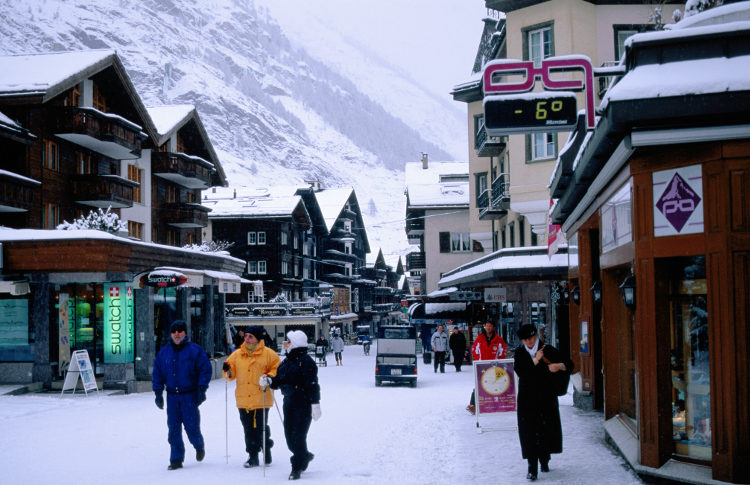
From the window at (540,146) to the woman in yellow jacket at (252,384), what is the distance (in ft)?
60.2

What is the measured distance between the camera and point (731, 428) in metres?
7.18

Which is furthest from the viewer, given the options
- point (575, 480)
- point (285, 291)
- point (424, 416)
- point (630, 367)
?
point (285, 291)

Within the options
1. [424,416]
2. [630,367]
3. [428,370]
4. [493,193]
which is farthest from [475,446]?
[493,193]

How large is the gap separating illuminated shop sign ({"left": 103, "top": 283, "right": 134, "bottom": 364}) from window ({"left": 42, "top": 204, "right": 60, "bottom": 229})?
31.0ft

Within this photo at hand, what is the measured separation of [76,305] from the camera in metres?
22.7

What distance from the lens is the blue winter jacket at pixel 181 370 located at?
1001 centimetres

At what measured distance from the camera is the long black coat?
29.6 ft

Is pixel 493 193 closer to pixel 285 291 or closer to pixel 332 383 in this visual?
pixel 332 383

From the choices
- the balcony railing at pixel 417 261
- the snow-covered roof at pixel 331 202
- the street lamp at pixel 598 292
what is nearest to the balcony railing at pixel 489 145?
the balcony railing at pixel 417 261

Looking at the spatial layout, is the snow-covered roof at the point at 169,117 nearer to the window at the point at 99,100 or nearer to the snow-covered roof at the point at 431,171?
the window at the point at 99,100

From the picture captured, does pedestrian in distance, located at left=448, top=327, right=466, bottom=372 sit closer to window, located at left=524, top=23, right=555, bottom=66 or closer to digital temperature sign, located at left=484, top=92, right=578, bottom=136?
window, located at left=524, top=23, right=555, bottom=66

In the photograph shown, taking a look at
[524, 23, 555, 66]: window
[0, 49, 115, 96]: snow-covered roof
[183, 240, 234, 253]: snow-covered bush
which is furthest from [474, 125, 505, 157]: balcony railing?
[0, 49, 115, 96]: snow-covered roof

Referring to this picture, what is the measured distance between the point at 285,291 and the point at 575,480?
184ft

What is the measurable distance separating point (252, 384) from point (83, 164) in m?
26.0
